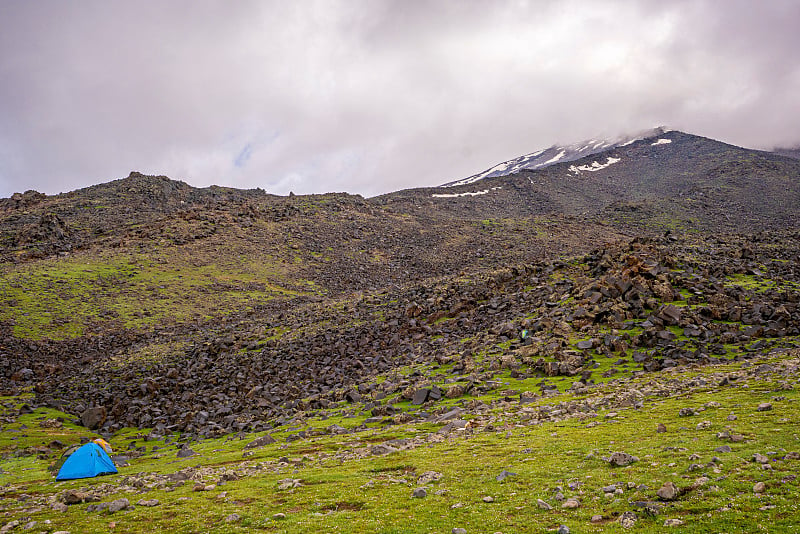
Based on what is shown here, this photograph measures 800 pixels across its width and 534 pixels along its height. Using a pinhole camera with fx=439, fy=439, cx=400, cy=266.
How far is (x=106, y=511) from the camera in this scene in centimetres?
1579

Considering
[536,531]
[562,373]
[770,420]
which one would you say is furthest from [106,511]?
[562,373]

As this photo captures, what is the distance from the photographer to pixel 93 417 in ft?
128

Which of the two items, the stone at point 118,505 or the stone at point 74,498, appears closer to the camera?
the stone at point 118,505

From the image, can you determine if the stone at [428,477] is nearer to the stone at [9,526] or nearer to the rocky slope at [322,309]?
the rocky slope at [322,309]

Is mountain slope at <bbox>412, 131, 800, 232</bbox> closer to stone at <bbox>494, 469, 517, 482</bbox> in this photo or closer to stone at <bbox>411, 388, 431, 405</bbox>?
stone at <bbox>411, 388, 431, 405</bbox>

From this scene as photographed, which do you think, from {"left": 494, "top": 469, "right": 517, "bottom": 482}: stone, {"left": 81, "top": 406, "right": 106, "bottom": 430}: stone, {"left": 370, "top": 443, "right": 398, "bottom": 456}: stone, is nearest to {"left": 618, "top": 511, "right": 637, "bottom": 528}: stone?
{"left": 494, "top": 469, "right": 517, "bottom": 482}: stone

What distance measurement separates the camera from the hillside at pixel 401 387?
45.3 ft

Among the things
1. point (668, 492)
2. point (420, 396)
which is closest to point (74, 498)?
point (420, 396)

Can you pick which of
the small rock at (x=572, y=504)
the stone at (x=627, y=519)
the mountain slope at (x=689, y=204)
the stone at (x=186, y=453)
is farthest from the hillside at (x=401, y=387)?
the mountain slope at (x=689, y=204)

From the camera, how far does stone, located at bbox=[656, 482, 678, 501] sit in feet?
37.5

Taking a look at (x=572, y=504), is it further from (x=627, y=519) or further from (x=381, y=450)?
(x=381, y=450)

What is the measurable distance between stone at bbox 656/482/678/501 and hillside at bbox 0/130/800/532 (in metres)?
0.27

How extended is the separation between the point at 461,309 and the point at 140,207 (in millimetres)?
130219

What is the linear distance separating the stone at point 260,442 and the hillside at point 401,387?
0.69ft
